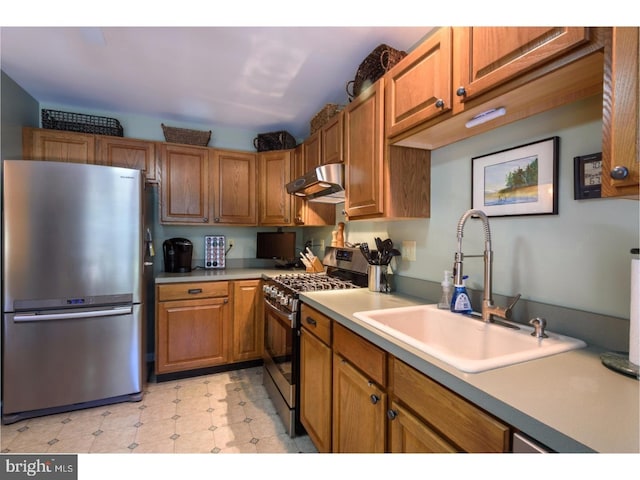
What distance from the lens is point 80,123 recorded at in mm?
2574

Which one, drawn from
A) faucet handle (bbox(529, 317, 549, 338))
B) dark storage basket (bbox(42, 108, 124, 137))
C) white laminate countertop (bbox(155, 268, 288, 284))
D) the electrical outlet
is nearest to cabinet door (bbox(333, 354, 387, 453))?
faucet handle (bbox(529, 317, 549, 338))

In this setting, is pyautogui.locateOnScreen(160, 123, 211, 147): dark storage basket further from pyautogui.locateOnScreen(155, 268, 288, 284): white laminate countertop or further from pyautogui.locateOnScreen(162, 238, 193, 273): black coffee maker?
pyautogui.locateOnScreen(155, 268, 288, 284): white laminate countertop

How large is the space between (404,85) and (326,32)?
2.04ft

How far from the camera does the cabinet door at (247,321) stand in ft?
8.91

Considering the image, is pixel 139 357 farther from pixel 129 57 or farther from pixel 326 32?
pixel 326 32

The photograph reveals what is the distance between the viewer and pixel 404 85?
142 centimetres

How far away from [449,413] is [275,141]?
9.46 feet

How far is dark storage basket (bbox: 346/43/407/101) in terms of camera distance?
1.61 m

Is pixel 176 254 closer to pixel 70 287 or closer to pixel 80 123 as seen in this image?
pixel 70 287

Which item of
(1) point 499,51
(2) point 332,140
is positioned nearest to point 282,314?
(2) point 332,140

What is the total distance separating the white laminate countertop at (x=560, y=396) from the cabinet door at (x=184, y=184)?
8.07ft

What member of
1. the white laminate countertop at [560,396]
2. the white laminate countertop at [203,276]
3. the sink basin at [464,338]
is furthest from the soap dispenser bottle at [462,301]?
the white laminate countertop at [203,276]

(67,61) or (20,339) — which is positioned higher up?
(67,61)
